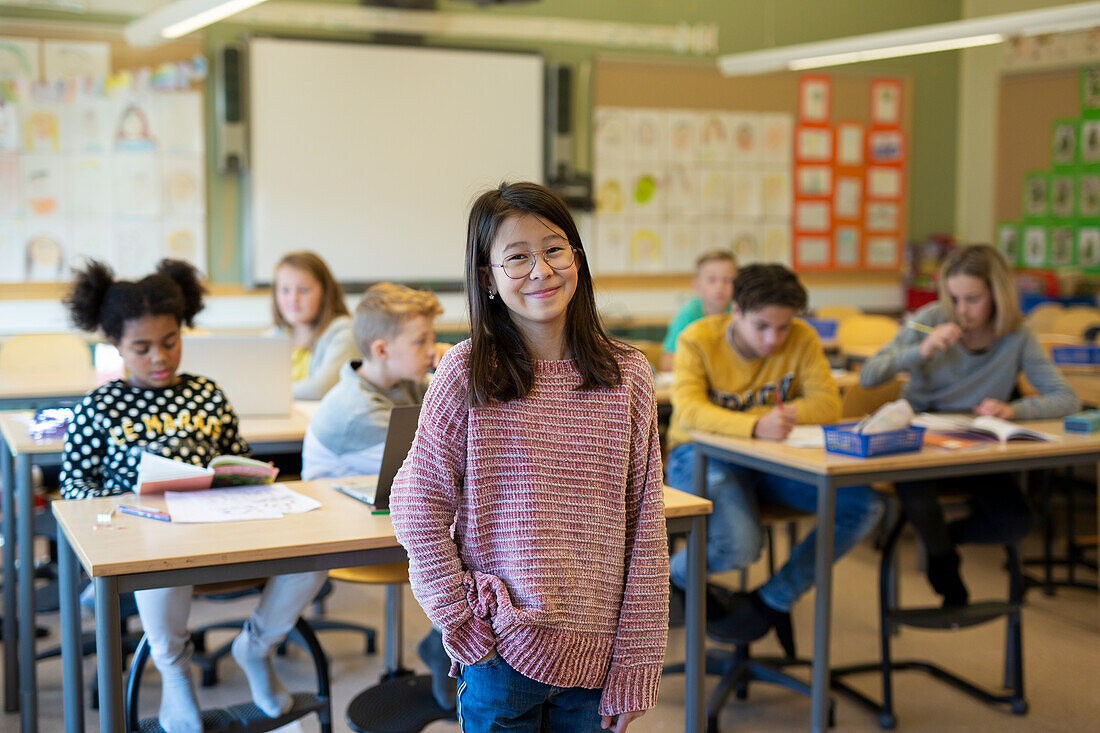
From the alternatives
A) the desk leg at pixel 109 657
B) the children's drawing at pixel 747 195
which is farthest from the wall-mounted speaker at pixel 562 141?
the desk leg at pixel 109 657

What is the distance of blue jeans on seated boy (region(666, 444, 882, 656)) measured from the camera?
9.18ft

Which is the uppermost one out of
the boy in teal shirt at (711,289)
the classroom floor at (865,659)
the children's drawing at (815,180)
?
the children's drawing at (815,180)

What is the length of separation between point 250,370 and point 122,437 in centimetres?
77

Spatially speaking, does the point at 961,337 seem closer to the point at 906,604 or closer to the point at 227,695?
the point at 906,604

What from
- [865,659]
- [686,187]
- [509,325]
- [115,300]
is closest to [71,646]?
[115,300]

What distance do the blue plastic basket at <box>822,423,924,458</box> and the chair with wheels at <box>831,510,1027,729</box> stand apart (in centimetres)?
44

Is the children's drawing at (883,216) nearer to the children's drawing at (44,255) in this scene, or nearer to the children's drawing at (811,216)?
the children's drawing at (811,216)

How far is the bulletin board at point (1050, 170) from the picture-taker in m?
6.26

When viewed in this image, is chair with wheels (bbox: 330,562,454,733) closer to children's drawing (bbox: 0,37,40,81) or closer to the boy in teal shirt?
the boy in teal shirt

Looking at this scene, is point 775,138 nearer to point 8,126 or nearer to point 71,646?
point 8,126

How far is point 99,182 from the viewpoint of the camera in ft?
17.2

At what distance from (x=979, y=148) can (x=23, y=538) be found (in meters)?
6.25

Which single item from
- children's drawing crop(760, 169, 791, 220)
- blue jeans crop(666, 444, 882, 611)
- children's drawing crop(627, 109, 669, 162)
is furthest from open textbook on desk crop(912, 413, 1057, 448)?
children's drawing crop(760, 169, 791, 220)

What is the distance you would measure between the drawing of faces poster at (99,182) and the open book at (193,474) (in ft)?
11.0
